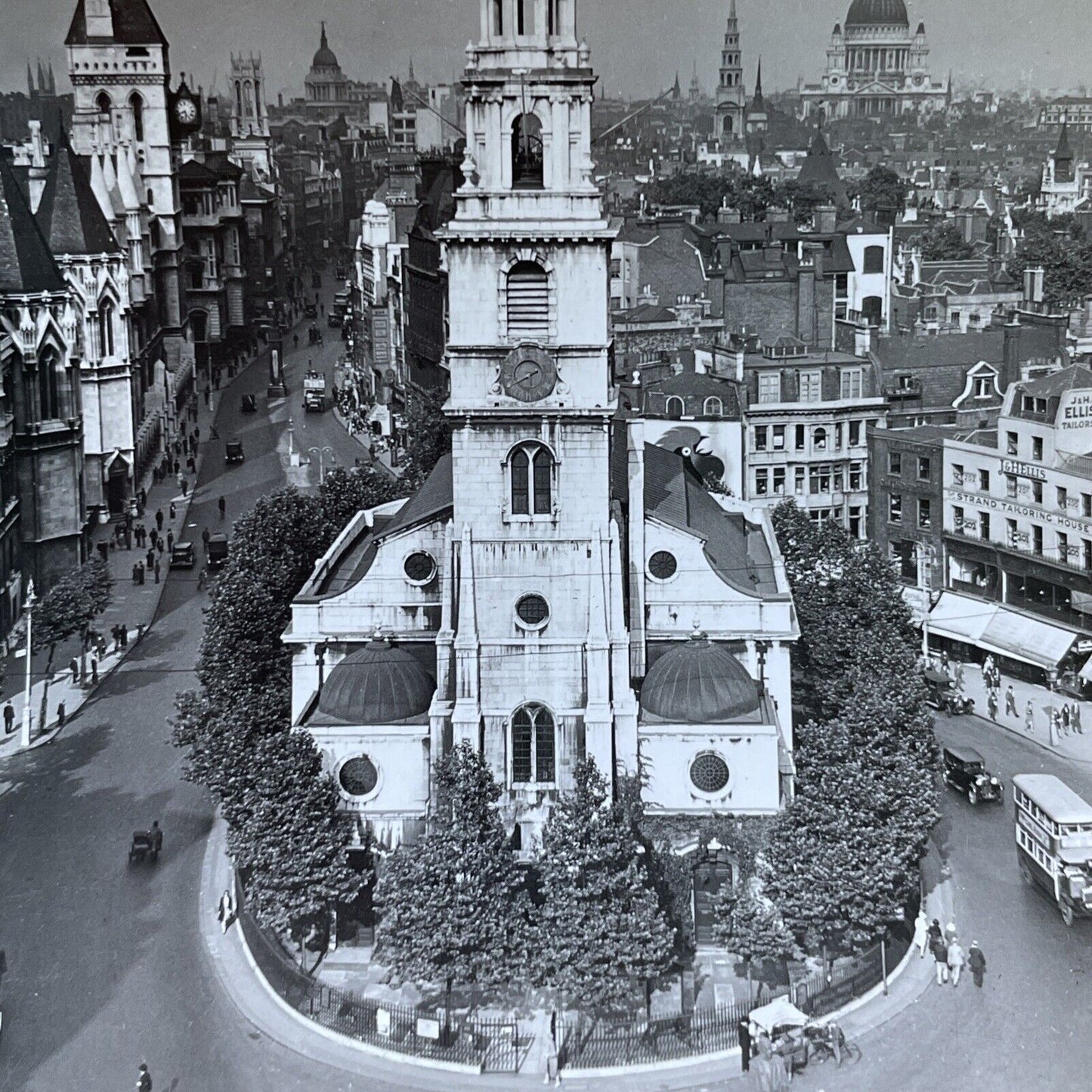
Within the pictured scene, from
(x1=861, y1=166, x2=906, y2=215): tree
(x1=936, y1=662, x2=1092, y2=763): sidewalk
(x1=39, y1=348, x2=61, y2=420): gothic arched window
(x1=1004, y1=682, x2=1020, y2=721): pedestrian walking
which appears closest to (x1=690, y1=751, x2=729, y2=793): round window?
(x1=936, y1=662, x2=1092, y2=763): sidewalk

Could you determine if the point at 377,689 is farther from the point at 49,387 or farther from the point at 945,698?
the point at 49,387

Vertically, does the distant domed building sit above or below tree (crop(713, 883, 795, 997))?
above

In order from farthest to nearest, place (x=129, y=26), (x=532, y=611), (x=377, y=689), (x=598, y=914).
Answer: (x=129, y=26) → (x=377, y=689) → (x=532, y=611) → (x=598, y=914)

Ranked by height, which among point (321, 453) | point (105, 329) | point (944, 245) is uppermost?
point (944, 245)

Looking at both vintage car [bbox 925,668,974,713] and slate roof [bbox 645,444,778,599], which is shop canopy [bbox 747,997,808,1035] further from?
vintage car [bbox 925,668,974,713]

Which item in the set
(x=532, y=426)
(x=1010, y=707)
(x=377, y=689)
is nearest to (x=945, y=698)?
(x=1010, y=707)

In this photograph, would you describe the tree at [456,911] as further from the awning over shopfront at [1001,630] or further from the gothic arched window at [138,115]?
the gothic arched window at [138,115]
